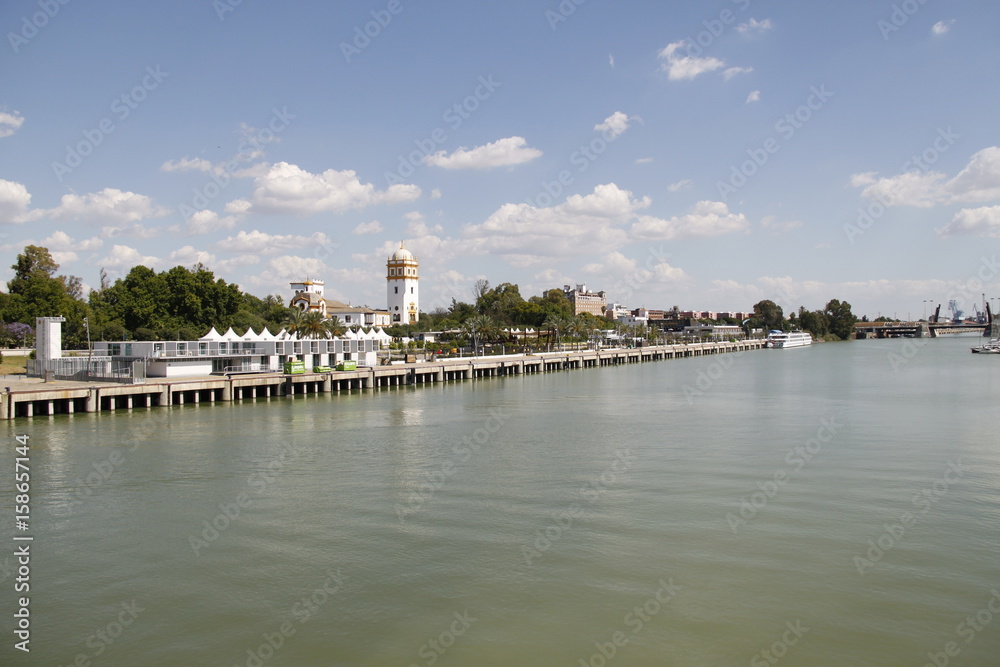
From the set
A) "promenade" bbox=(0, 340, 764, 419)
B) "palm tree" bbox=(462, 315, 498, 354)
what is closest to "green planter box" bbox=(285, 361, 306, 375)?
"promenade" bbox=(0, 340, 764, 419)

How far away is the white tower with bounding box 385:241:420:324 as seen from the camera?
139625mm

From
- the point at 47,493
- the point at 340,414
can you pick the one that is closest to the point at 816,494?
the point at 47,493

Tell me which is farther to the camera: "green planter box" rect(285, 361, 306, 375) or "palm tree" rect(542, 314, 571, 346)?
"palm tree" rect(542, 314, 571, 346)

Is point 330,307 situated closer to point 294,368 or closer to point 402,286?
point 402,286

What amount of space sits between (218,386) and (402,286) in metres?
94.9

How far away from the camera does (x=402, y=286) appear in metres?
140

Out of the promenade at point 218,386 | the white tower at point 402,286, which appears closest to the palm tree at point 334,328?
the promenade at point 218,386

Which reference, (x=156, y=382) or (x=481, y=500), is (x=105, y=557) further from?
(x=156, y=382)

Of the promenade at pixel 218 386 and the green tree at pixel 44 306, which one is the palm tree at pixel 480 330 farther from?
the green tree at pixel 44 306

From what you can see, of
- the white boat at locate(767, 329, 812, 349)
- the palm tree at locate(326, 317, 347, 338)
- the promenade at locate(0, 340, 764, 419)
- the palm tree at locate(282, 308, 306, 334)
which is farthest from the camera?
the white boat at locate(767, 329, 812, 349)

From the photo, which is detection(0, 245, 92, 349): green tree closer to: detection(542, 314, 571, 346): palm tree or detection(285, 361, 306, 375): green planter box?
detection(285, 361, 306, 375): green planter box

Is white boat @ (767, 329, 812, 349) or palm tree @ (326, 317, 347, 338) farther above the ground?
palm tree @ (326, 317, 347, 338)

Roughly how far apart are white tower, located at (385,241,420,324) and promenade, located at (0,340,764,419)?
6047 cm

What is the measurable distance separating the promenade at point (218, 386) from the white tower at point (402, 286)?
6047 centimetres
